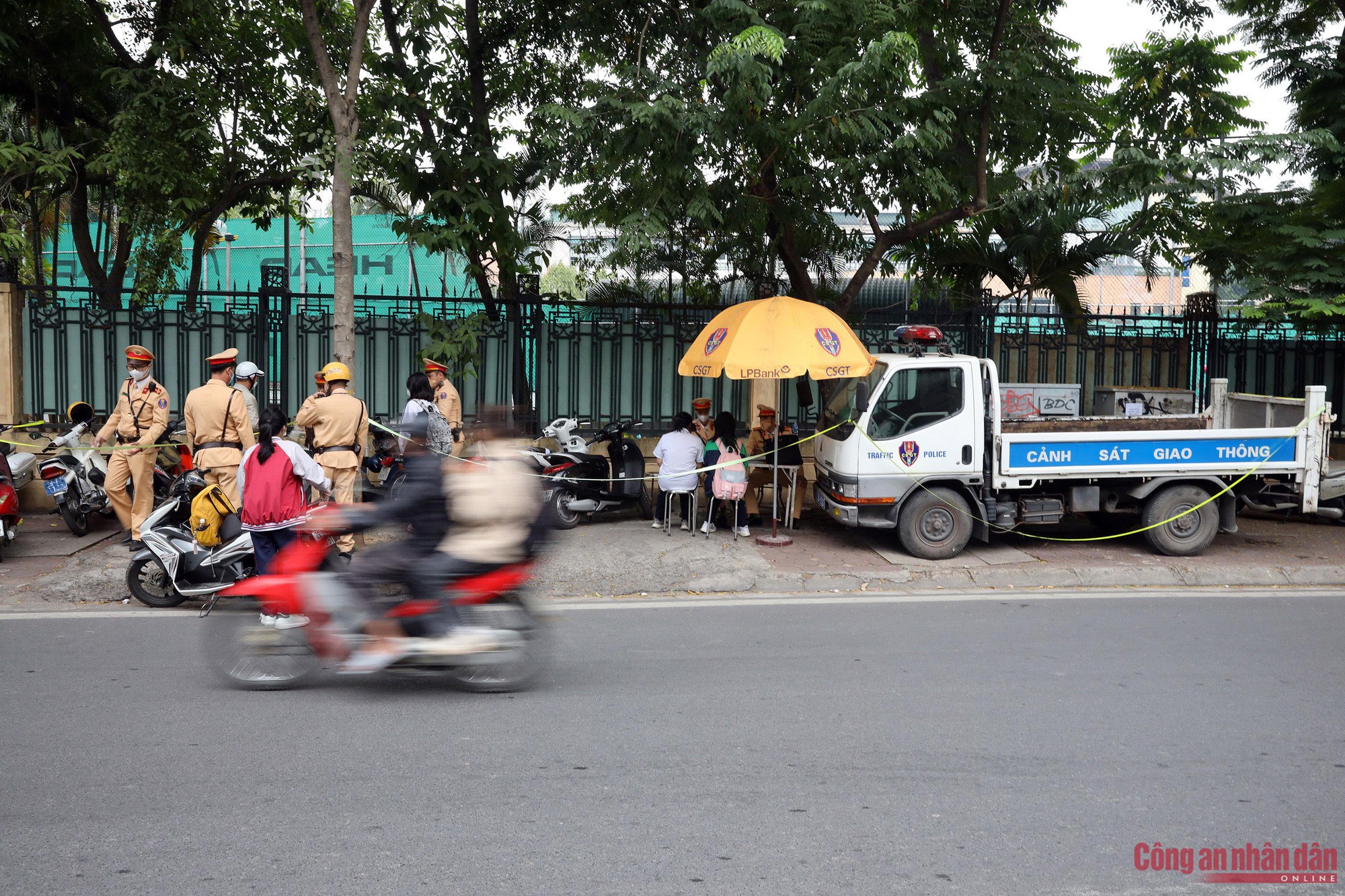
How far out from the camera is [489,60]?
12547 millimetres

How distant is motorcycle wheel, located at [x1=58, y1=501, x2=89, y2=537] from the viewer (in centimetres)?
970

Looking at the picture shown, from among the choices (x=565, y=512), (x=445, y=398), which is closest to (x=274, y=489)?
(x=445, y=398)

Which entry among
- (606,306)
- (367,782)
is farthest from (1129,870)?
(606,306)

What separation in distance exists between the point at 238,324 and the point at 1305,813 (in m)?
10.7

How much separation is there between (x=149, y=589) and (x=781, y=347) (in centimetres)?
544

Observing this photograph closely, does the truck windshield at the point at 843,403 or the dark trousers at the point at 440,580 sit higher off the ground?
the truck windshield at the point at 843,403

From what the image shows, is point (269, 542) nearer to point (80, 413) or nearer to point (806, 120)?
point (80, 413)

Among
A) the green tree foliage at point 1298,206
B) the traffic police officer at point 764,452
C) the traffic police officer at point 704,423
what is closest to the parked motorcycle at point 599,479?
the traffic police officer at point 704,423

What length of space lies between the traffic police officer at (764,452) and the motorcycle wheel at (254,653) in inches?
232

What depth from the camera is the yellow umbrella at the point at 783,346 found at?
9320 millimetres

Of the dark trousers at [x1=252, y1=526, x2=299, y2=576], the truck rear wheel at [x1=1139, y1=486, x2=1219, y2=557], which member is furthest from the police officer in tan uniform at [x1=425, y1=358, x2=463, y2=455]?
the truck rear wheel at [x1=1139, y1=486, x2=1219, y2=557]

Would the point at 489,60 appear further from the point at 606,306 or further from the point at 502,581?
the point at 502,581

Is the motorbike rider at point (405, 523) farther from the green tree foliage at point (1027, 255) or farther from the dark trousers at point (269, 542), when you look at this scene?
the green tree foliage at point (1027, 255)

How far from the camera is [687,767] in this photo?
4.64 metres
